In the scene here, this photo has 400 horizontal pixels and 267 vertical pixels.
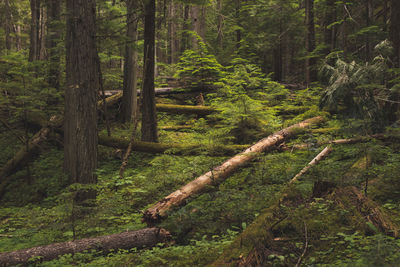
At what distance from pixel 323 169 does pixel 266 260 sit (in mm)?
3311

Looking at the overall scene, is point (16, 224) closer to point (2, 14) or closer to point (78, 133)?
point (78, 133)

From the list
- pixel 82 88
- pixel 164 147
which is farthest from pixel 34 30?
pixel 164 147

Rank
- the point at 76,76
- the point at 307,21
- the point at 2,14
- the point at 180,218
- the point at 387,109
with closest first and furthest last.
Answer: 1. the point at 180,218
2. the point at 76,76
3. the point at 387,109
4. the point at 307,21
5. the point at 2,14

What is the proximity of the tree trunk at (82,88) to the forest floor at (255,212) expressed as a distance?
985mm

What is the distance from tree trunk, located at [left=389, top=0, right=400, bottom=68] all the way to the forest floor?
2441 millimetres

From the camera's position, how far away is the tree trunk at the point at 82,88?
611cm

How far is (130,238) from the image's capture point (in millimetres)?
4090

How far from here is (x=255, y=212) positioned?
14.8 ft

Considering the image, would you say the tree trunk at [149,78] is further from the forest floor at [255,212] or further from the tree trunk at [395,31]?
the tree trunk at [395,31]

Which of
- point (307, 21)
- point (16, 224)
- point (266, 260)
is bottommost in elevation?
point (16, 224)

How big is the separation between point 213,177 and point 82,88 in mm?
3606

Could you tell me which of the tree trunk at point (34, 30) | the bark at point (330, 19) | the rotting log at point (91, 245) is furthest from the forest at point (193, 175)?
the tree trunk at point (34, 30)

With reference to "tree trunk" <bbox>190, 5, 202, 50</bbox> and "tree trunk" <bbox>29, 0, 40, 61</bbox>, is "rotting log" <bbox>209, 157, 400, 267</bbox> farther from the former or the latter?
"tree trunk" <bbox>29, 0, 40, 61</bbox>

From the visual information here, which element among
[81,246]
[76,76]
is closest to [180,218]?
[81,246]
